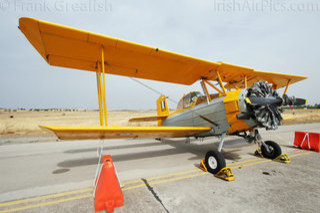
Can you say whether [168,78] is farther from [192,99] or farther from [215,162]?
[215,162]

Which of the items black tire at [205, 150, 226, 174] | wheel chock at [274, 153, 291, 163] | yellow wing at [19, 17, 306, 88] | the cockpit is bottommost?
wheel chock at [274, 153, 291, 163]

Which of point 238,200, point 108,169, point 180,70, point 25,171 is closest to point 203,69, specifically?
point 180,70

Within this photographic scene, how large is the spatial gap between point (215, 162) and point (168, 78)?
3.48m

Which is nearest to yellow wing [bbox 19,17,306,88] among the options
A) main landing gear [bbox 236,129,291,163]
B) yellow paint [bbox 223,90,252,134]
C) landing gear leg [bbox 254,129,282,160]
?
yellow paint [bbox 223,90,252,134]

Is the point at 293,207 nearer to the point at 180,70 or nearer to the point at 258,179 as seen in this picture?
the point at 258,179

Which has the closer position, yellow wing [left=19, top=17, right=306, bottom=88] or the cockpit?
yellow wing [left=19, top=17, right=306, bottom=88]

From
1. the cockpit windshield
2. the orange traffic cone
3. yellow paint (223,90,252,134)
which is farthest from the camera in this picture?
the cockpit windshield

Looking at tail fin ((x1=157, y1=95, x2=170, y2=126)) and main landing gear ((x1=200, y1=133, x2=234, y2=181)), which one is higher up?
tail fin ((x1=157, y1=95, x2=170, y2=126))

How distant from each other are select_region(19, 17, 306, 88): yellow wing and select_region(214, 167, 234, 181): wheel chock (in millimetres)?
3087

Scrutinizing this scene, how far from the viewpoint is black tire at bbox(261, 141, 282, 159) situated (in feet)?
14.3

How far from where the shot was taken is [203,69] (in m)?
4.96

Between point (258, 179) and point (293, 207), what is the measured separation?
3.18ft

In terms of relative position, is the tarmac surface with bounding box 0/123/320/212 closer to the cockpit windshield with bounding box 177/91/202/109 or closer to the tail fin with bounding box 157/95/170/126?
the cockpit windshield with bounding box 177/91/202/109

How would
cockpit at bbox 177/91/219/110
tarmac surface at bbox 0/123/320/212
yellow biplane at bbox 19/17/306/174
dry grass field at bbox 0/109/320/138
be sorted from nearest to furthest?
tarmac surface at bbox 0/123/320/212 → yellow biplane at bbox 19/17/306/174 → cockpit at bbox 177/91/219/110 → dry grass field at bbox 0/109/320/138
